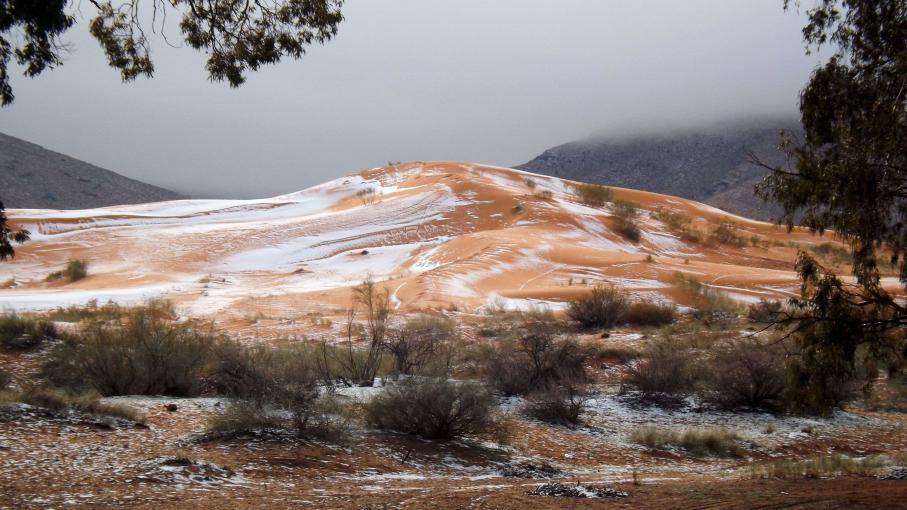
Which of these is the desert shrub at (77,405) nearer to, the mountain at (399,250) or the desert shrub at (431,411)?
the desert shrub at (431,411)

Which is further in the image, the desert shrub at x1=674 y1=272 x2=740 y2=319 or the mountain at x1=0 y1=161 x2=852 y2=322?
the mountain at x1=0 y1=161 x2=852 y2=322

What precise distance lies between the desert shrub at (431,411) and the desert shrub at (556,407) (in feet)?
6.07

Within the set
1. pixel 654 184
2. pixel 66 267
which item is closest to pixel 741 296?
pixel 66 267

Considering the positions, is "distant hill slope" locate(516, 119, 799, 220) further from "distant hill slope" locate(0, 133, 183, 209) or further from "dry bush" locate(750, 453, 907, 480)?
"dry bush" locate(750, 453, 907, 480)

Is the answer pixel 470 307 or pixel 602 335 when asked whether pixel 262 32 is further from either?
pixel 470 307

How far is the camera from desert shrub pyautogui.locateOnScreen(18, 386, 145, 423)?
26.4ft

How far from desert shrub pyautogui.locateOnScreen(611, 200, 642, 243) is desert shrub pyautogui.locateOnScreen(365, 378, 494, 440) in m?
31.3

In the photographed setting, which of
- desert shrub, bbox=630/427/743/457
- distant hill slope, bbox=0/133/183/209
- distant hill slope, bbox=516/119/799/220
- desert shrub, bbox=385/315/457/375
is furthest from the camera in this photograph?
distant hill slope, bbox=516/119/799/220

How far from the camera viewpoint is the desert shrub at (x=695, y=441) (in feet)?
32.2

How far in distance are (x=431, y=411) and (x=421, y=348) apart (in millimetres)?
5402

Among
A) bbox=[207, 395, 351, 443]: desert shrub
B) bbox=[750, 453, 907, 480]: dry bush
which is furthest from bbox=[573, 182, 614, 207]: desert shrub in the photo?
bbox=[207, 395, 351, 443]: desert shrub

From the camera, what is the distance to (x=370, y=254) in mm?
35219

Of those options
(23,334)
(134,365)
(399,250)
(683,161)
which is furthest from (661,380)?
(683,161)

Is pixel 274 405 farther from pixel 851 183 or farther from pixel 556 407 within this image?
pixel 851 183
